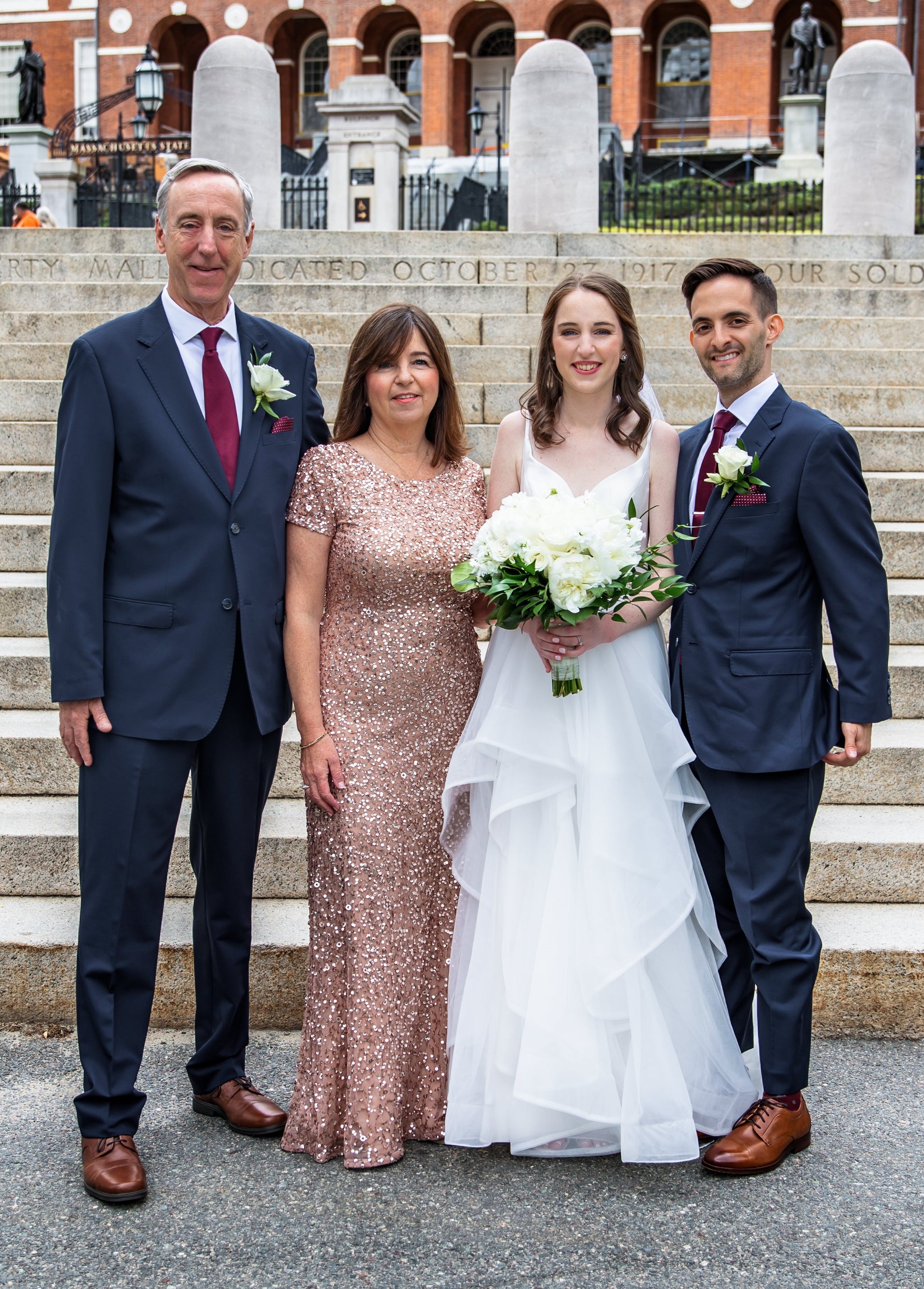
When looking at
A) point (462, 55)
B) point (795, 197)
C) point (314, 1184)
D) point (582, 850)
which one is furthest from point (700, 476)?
point (462, 55)

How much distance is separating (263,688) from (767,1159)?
1.83m

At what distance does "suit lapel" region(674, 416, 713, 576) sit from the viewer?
359 centimetres

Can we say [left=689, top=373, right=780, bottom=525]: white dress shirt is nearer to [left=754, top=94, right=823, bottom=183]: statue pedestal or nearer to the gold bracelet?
the gold bracelet

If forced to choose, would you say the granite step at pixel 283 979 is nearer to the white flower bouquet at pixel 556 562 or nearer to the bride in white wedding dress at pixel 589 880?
the bride in white wedding dress at pixel 589 880

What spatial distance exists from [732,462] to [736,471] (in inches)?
1.1

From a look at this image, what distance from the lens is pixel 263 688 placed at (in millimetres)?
3520

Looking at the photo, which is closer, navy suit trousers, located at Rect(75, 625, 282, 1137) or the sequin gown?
navy suit trousers, located at Rect(75, 625, 282, 1137)

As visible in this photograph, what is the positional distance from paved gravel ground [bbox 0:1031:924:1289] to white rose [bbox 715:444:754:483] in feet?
6.04

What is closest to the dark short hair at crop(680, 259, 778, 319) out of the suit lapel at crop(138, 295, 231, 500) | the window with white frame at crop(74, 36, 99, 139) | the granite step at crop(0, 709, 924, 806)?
the suit lapel at crop(138, 295, 231, 500)

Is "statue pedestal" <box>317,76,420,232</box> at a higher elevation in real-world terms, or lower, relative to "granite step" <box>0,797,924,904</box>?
higher

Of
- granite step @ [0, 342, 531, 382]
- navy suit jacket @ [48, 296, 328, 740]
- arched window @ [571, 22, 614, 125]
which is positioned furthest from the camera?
arched window @ [571, 22, 614, 125]

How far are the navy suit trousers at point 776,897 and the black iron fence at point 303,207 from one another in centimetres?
1592

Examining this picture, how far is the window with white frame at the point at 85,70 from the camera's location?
3794 cm

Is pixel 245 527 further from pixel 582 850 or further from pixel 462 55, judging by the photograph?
pixel 462 55
